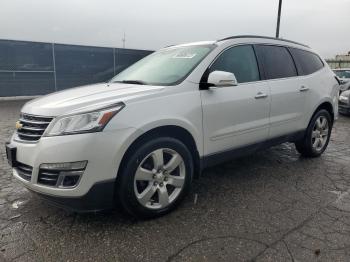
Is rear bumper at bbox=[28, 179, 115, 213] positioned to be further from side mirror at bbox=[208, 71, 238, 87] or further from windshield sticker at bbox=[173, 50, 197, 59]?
windshield sticker at bbox=[173, 50, 197, 59]

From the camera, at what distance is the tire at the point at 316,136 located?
15.8 ft

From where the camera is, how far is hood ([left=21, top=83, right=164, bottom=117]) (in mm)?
2711

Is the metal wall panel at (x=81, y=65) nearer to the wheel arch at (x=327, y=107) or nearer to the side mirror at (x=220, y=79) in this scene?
the wheel arch at (x=327, y=107)

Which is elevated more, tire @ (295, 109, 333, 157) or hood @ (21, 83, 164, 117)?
hood @ (21, 83, 164, 117)

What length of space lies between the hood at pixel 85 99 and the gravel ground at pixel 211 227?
40.0 inches

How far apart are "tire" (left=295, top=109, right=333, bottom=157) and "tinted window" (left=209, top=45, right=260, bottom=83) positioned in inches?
57.1

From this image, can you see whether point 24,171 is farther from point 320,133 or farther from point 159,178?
point 320,133

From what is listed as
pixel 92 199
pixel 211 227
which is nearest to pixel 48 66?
pixel 92 199

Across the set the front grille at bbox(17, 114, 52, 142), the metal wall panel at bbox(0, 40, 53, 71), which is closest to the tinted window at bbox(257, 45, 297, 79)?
the front grille at bbox(17, 114, 52, 142)

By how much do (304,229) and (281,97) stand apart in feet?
5.96

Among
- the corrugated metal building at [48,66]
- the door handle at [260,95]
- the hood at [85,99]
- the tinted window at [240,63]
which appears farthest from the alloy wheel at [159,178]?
the corrugated metal building at [48,66]

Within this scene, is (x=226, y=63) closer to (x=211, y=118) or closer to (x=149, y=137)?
(x=211, y=118)

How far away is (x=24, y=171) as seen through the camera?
2.81 m

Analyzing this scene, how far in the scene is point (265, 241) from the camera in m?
2.67
